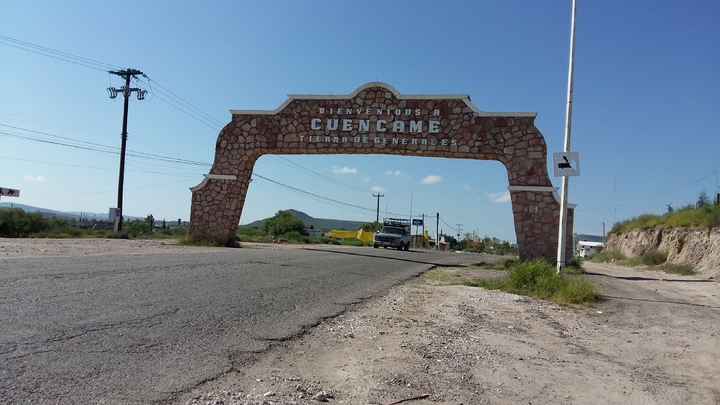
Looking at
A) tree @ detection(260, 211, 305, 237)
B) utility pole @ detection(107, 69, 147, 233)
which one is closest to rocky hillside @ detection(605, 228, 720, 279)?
utility pole @ detection(107, 69, 147, 233)

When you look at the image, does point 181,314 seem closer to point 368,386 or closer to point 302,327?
point 302,327

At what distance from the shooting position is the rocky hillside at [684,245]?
22562 millimetres

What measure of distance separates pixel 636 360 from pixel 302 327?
401cm

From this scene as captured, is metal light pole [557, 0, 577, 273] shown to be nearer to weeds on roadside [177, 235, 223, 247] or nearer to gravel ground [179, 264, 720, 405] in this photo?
gravel ground [179, 264, 720, 405]

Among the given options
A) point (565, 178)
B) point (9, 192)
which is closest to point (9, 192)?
point (9, 192)

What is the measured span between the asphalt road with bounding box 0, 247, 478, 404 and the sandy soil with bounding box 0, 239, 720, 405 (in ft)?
1.22

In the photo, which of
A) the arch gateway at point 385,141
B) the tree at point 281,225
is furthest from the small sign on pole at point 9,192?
the tree at point 281,225

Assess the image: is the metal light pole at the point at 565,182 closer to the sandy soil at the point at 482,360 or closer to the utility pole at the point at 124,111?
the sandy soil at the point at 482,360

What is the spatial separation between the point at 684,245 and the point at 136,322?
2760 centimetres

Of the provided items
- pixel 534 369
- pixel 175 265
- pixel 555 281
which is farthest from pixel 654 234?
pixel 534 369

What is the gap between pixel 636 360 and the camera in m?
6.59

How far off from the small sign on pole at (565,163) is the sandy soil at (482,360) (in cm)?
467

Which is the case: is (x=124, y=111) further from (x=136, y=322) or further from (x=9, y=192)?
(x=136, y=322)

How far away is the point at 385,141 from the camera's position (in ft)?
78.9
